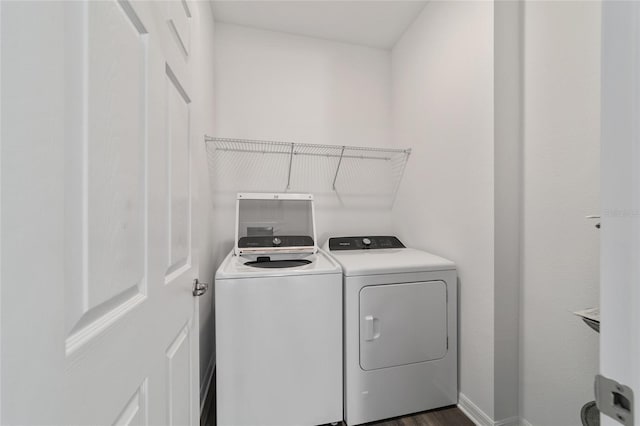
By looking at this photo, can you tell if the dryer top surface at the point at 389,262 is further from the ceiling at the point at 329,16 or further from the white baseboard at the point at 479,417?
the ceiling at the point at 329,16

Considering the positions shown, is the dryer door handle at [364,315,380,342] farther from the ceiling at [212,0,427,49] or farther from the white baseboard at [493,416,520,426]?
the ceiling at [212,0,427,49]

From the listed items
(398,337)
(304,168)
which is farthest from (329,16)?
(398,337)

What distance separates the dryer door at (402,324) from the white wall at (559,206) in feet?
1.53

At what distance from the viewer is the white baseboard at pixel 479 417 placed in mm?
1479

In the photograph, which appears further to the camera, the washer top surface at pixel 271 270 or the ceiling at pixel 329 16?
the ceiling at pixel 329 16

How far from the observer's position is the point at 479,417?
1554 millimetres

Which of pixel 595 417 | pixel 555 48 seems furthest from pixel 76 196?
pixel 555 48

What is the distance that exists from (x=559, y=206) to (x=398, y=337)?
3.83 feet

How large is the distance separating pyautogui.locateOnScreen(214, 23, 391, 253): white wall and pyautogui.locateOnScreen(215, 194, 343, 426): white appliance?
0.98 metres

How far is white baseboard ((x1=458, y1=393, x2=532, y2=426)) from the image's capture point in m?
1.48

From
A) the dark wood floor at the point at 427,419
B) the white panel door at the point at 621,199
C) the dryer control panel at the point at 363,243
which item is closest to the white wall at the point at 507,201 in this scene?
the dark wood floor at the point at 427,419

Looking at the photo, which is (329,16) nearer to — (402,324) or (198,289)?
(198,289)

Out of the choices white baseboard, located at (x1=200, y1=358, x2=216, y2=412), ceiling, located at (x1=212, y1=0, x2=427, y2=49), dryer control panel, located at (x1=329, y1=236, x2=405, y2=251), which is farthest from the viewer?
dryer control panel, located at (x1=329, y1=236, x2=405, y2=251)

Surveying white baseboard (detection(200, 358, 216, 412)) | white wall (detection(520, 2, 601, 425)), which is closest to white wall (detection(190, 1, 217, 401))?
white baseboard (detection(200, 358, 216, 412))
